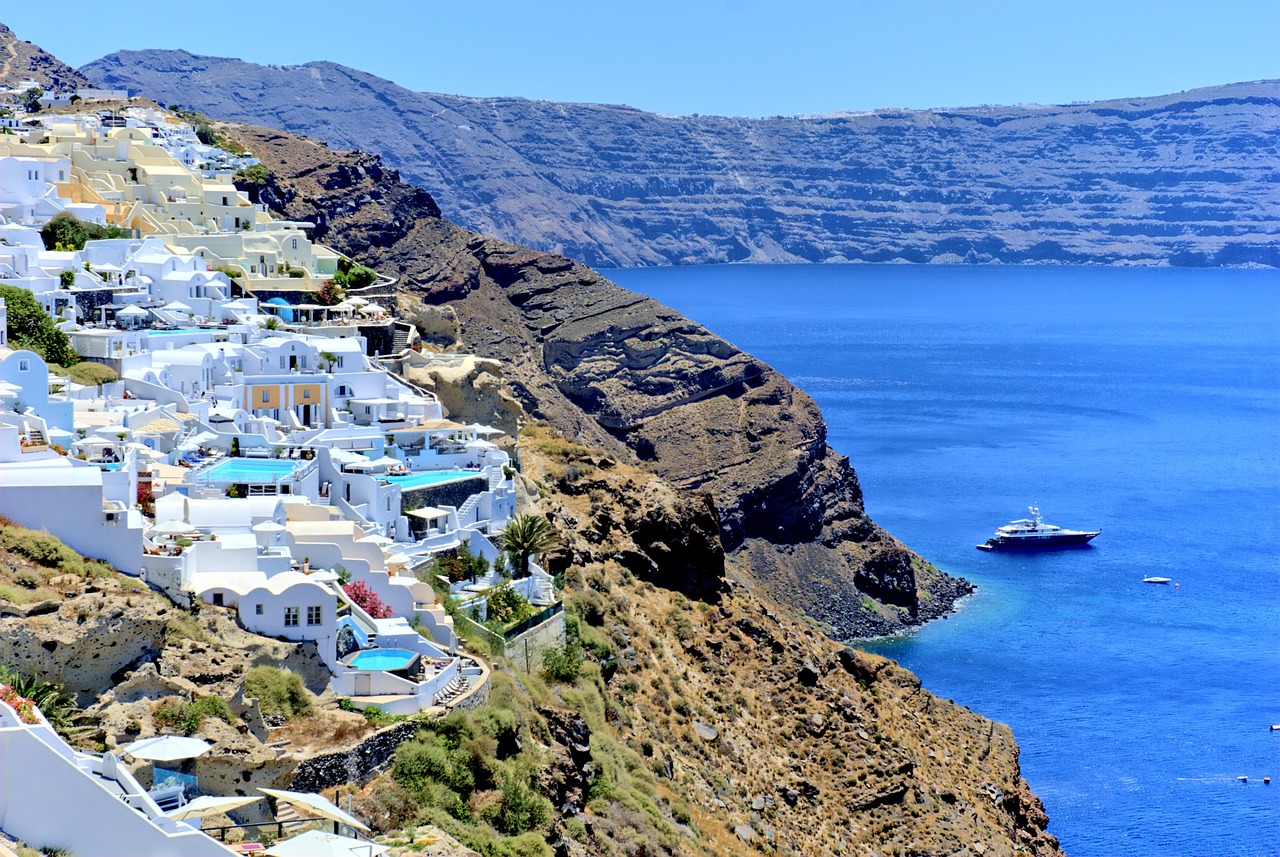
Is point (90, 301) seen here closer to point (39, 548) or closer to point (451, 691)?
point (451, 691)

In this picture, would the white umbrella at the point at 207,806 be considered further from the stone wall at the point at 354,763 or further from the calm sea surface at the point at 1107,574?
the calm sea surface at the point at 1107,574

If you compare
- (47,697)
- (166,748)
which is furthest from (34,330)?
(166,748)

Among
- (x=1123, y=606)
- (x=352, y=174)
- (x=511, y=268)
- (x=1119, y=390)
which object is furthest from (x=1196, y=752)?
(x=1119, y=390)

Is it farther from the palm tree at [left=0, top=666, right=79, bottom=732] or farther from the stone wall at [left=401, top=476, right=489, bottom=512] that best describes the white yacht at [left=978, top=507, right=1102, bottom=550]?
the palm tree at [left=0, top=666, right=79, bottom=732]

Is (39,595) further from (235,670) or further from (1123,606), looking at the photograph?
(1123,606)

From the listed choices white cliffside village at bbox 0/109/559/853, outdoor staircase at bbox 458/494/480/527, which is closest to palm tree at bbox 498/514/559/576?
white cliffside village at bbox 0/109/559/853

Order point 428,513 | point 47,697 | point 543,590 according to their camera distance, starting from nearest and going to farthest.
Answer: point 47,697 → point 428,513 → point 543,590
